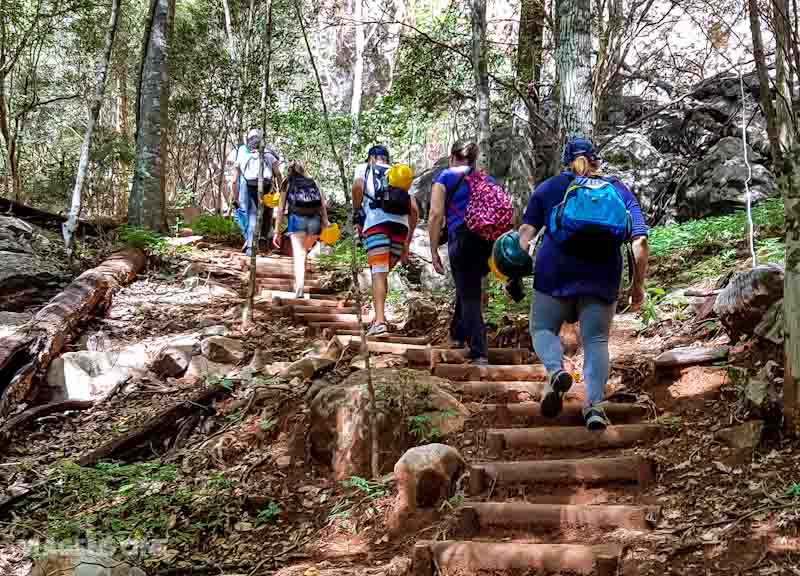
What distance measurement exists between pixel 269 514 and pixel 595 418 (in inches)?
87.5

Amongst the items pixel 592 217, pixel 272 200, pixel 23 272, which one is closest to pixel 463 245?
pixel 592 217

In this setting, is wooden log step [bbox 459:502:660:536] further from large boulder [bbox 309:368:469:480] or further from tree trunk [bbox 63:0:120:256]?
tree trunk [bbox 63:0:120:256]

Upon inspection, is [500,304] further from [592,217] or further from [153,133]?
[153,133]

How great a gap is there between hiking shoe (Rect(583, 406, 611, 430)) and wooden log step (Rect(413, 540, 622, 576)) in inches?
47.2

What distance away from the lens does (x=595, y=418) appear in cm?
432

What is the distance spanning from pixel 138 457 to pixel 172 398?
3.50 ft

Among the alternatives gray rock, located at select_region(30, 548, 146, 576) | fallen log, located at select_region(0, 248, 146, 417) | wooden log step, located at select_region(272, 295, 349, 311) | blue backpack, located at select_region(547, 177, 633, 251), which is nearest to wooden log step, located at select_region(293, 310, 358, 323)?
wooden log step, located at select_region(272, 295, 349, 311)

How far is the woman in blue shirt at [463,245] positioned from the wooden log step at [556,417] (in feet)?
3.05

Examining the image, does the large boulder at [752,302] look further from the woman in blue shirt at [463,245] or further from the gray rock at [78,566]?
the gray rock at [78,566]

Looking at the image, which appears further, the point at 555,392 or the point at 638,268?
the point at 638,268

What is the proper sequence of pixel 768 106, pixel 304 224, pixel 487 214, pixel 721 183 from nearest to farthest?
pixel 768 106
pixel 487 214
pixel 304 224
pixel 721 183

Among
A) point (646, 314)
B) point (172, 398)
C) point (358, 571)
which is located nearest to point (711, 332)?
point (646, 314)

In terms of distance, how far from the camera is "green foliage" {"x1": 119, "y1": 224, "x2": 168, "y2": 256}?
10.9 meters

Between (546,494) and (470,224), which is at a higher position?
(470,224)
